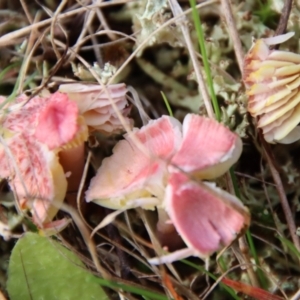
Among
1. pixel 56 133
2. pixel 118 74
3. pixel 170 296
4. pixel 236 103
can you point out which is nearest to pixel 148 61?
pixel 118 74

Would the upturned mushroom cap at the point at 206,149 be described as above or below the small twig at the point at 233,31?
below

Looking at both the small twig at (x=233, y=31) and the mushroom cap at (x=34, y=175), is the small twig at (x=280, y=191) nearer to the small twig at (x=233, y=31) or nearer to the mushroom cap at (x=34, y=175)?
the small twig at (x=233, y=31)

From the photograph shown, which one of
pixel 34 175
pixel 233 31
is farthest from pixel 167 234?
pixel 233 31

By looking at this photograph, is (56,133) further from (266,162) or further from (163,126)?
(266,162)

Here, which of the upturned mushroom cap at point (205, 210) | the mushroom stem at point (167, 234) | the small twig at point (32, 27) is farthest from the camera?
the small twig at point (32, 27)

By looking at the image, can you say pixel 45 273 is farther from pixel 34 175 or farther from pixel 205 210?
pixel 205 210

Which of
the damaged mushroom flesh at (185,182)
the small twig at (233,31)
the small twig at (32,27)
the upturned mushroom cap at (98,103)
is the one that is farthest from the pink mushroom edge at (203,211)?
the small twig at (32,27)

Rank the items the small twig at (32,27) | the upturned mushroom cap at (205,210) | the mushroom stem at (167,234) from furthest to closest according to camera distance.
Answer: the small twig at (32,27) < the mushroom stem at (167,234) < the upturned mushroom cap at (205,210)

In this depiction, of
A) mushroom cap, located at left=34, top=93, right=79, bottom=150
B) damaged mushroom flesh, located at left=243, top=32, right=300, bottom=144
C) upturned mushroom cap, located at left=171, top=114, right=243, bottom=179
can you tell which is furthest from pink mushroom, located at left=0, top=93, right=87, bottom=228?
damaged mushroom flesh, located at left=243, top=32, right=300, bottom=144
